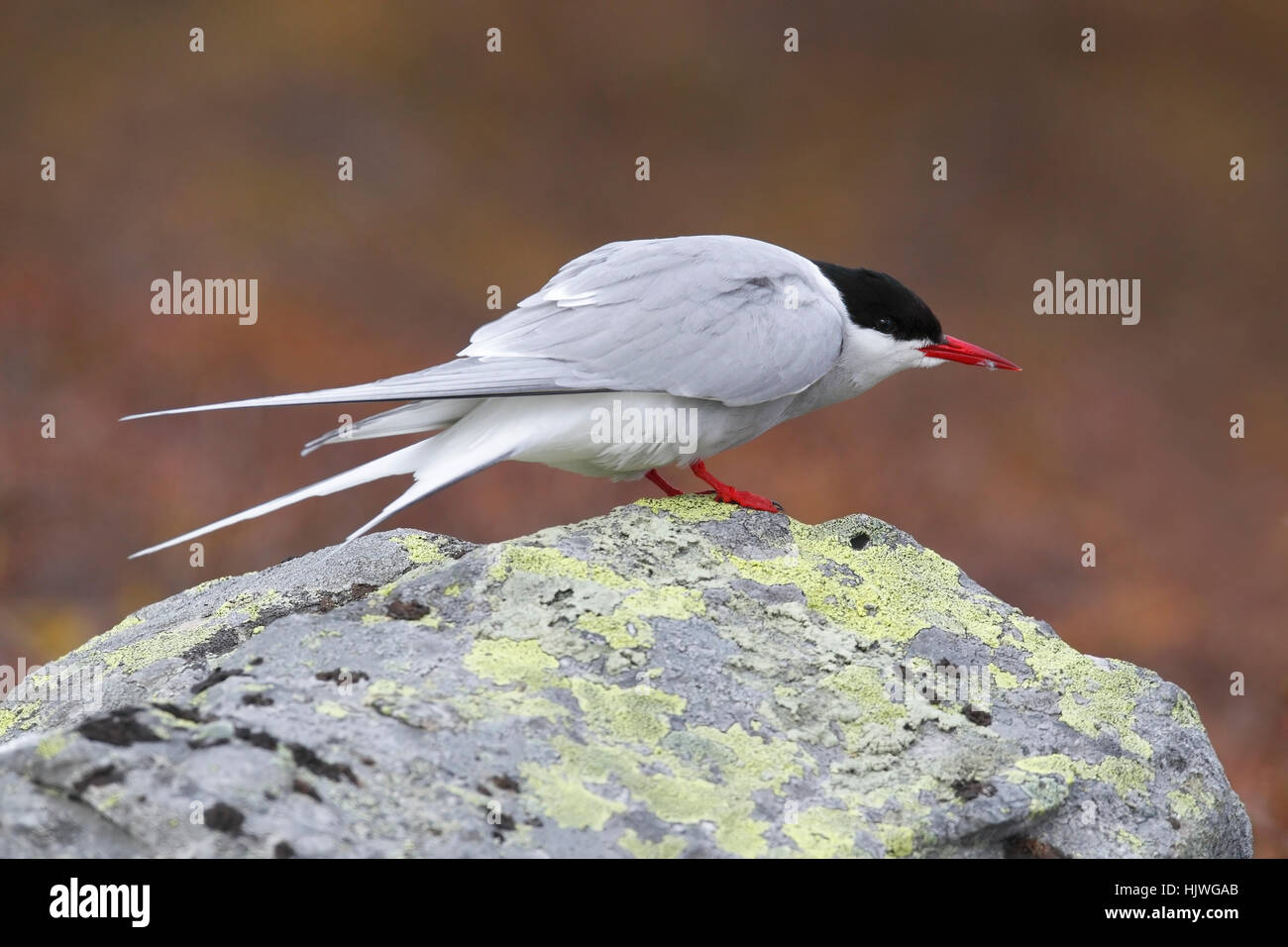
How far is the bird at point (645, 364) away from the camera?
3.87m

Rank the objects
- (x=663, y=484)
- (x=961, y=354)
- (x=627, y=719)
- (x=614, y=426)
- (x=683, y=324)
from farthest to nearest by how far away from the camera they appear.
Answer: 1. (x=961, y=354)
2. (x=663, y=484)
3. (x=683, y=324)
4. (x=614, y=426)
5. (x=627, y=719)

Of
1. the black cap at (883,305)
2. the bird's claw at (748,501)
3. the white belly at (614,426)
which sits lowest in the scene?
the bird's claw at (748,501)

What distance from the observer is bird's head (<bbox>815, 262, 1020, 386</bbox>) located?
4.57 m

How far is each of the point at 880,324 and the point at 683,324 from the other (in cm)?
83

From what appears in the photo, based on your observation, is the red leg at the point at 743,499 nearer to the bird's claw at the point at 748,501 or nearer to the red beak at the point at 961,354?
the bird's claw at the point at 748,501

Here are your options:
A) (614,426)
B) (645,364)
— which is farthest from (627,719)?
(645,364)

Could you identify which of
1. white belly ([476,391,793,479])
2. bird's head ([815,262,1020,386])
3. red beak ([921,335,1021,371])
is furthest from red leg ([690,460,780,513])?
red beak ([921,335,1021,371])

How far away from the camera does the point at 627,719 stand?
307cm

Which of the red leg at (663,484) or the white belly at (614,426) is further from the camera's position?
the red leg at (663,484)

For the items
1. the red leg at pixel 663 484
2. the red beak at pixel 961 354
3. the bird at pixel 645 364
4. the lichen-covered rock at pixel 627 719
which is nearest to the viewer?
the lichen-covered rock at pixel 627 719

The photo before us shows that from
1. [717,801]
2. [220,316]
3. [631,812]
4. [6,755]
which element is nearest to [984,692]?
[717,801]

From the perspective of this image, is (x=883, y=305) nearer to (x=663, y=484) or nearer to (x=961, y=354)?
(x=961, y=354)

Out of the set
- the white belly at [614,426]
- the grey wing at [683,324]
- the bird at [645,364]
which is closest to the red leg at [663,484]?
the bird at [645,364]

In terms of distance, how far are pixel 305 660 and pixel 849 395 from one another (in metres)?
2.41
